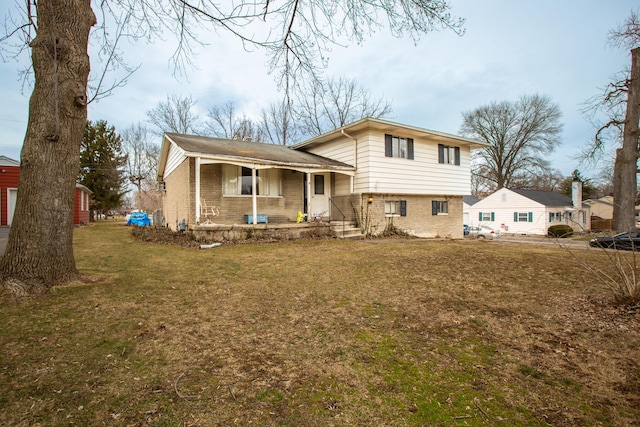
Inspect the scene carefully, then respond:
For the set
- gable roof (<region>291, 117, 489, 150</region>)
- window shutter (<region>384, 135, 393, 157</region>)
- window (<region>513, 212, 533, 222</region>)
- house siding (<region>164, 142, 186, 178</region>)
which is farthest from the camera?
window (<region>513, 212, 533, 222</region>)

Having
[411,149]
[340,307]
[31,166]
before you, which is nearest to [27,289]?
[31,166]

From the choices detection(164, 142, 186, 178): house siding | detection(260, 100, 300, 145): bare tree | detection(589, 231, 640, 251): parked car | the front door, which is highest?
detection(260, 100, 300, 145): bare tree

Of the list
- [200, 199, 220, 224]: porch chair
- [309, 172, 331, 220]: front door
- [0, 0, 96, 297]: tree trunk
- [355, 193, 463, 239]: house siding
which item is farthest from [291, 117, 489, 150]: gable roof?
[0, 0, 96, 297]: tree trunk

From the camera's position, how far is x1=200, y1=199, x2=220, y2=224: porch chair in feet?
38.1

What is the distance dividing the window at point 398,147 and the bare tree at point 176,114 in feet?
75.6

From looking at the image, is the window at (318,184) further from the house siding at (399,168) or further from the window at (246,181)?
the window at (246,181)

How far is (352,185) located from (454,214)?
6727 millimetres

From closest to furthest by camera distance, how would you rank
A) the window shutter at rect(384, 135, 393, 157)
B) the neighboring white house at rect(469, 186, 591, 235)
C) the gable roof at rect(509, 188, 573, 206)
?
the window shutter at rect(384, 135, 393, 157) < the neighboring white house at rect(469, 186, 591, 235) < the gable roof at rect(509, 188, 573, 206)

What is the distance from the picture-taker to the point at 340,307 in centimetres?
431

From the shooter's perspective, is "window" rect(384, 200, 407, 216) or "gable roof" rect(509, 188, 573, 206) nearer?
"window" rect(384, 200, 407, 216)

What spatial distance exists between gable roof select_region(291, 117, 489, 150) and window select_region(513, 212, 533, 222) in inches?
723

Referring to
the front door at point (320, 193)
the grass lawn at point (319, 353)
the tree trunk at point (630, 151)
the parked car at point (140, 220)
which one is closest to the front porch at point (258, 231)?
the front door at point (320, 193)

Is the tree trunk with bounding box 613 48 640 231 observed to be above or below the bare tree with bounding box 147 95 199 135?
below

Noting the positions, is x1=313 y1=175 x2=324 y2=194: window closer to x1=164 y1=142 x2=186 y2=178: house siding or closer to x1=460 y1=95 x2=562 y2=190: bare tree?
x1=164 y1=142 x2=186 y2=178: house siding
